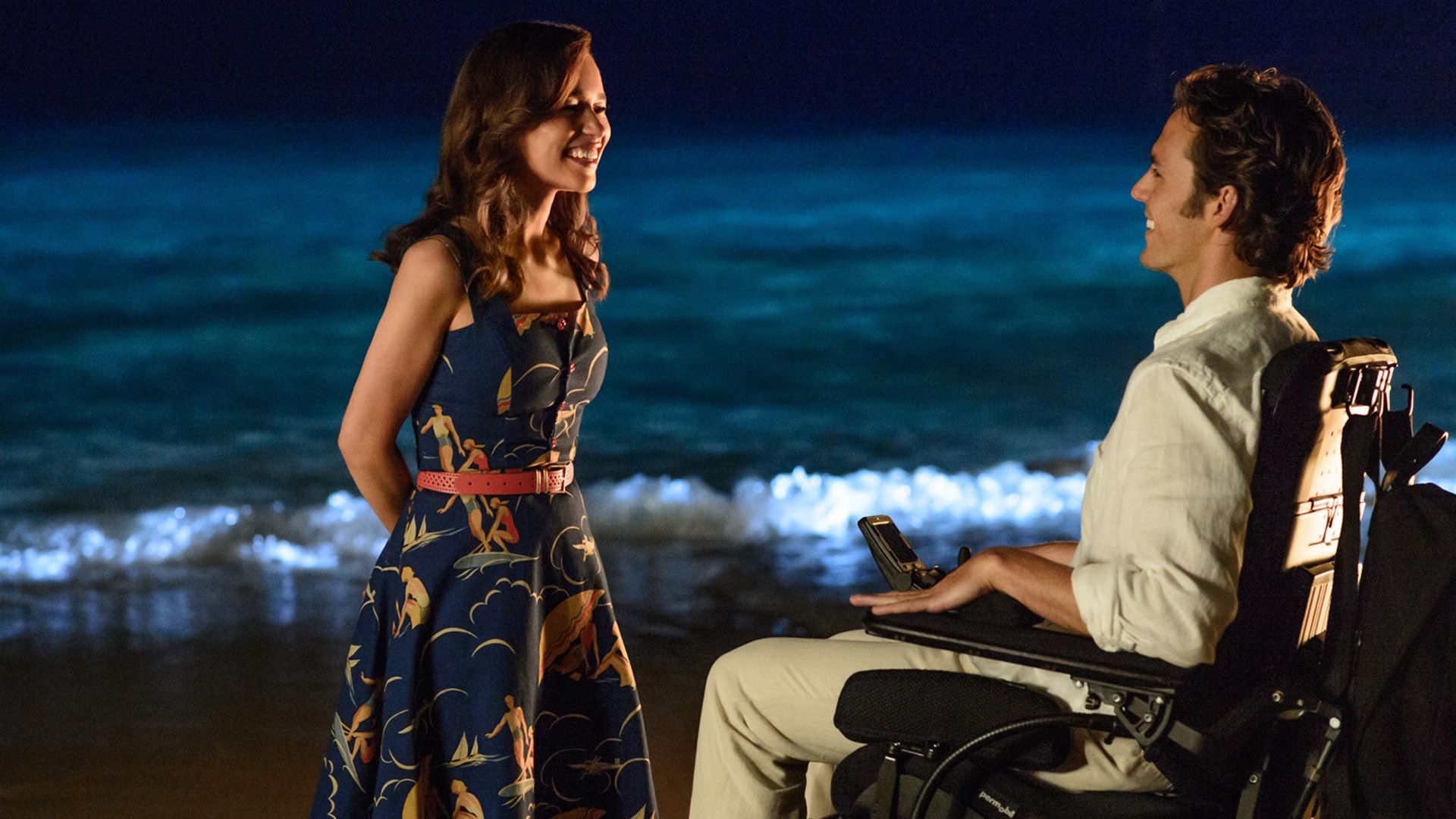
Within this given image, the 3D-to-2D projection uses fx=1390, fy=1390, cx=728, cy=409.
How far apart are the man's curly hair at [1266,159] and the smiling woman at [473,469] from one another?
0.73 metres

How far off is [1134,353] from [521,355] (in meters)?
6.92

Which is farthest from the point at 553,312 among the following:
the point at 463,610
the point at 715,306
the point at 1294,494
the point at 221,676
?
the point at 715,306

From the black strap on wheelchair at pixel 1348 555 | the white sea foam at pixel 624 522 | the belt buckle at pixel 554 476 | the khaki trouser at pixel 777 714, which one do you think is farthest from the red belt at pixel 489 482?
the white sea foam at pixel 624 522

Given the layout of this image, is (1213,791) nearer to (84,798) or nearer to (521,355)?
(521,355)

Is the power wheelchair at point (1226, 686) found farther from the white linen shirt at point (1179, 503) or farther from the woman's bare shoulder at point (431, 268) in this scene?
the woman's bare shoulder at point (431, 268)

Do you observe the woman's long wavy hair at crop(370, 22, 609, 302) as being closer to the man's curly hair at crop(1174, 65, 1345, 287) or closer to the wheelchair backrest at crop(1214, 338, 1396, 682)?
the man's curly hair at crop(1174, 65, 1345, 287)

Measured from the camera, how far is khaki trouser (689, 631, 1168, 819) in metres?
1.62

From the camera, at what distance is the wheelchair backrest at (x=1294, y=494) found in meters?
1.36

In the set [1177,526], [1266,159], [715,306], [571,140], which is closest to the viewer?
[1177,526]

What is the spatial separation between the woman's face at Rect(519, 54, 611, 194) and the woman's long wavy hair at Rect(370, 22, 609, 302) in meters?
0.01

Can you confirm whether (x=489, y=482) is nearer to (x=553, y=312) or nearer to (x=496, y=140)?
(x=553, y=312)

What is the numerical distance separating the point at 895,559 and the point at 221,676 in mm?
2143

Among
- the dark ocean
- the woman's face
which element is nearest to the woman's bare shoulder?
Result: the woman's face

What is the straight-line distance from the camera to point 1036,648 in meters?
1.40
